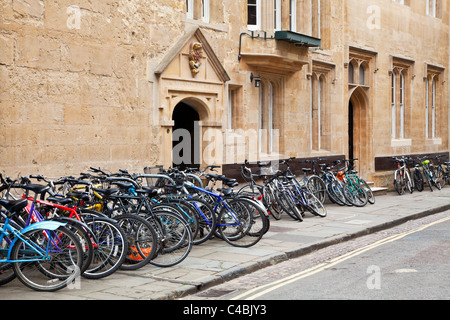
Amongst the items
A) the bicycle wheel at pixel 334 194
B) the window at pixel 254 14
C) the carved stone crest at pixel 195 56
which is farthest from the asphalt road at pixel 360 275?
the window at pixel 254 14

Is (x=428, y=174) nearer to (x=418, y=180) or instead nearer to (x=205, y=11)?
(x=418, y=180)

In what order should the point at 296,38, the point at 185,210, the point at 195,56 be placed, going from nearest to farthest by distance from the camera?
the point at 185,210 < the point at 195,56 < the point at 296,38

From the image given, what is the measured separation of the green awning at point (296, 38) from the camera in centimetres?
1509

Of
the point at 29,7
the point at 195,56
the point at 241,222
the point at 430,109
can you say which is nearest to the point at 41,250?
the point at 241,222

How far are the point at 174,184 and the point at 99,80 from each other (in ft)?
9.51

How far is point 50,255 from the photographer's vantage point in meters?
7.01

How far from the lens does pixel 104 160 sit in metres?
11.7

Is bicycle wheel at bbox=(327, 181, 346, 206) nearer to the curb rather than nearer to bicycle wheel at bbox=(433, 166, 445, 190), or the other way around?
the curb

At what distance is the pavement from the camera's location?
698cm

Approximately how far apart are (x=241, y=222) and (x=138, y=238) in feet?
7.55

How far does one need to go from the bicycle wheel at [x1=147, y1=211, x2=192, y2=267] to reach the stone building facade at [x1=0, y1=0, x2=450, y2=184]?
9.88 ft

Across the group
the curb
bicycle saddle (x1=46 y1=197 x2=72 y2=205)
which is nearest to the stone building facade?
bicycle saddle (x1=46 y1=197 x2=72 y2=205)

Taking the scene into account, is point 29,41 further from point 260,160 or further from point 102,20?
point 260,160
